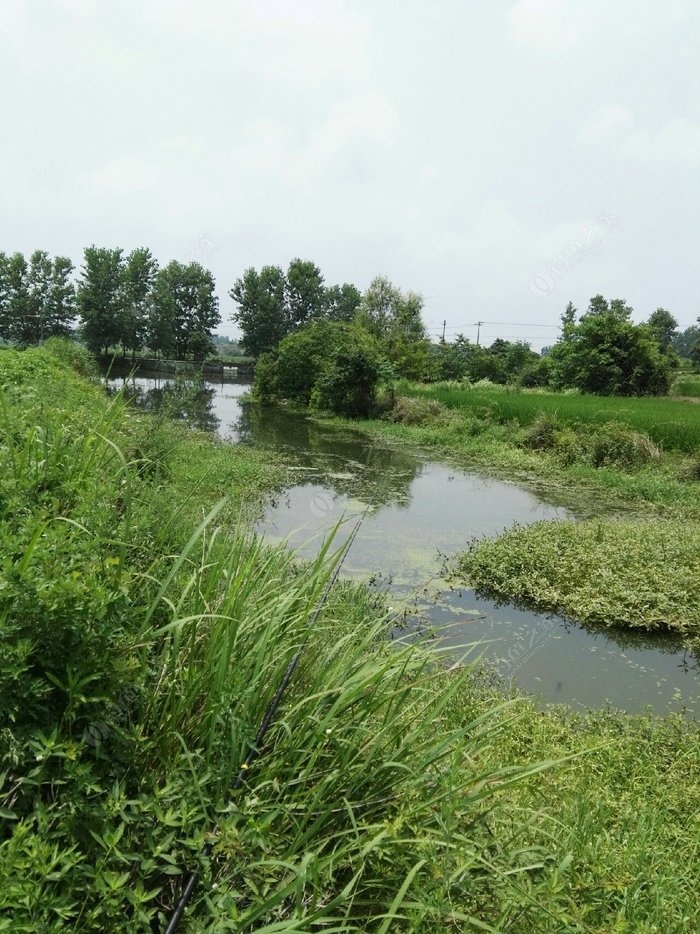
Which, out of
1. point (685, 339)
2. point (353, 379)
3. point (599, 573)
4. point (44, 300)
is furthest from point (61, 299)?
point (685, 339)

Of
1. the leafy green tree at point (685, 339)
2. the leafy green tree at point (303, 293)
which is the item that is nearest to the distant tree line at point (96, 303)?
the leafy green tree at point (303, 293)

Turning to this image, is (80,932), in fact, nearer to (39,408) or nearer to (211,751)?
(211,751)

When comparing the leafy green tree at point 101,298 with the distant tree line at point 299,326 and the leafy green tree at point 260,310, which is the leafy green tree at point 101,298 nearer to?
the distant tree line at point 299,326

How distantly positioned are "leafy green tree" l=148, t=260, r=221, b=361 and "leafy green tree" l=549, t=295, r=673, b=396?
1298 inches

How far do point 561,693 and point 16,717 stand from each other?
3.59m

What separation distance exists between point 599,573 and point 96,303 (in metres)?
42.7

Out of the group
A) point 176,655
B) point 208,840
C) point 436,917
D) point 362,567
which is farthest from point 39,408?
point 362,567

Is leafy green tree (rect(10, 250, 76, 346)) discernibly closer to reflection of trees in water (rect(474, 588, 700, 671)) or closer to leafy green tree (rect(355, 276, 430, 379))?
leafy green tree (rect(355, 276, 430, 379))

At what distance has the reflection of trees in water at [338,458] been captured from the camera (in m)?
9.66

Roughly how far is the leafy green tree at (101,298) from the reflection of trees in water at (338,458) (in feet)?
84.5

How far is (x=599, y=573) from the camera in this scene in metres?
5.54

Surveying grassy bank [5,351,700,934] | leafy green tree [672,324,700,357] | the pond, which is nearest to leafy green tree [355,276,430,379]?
the pond

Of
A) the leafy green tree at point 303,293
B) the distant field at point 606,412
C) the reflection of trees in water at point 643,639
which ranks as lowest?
the reflection of trees in water at point 643,639

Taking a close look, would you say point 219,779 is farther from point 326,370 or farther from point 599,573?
point 326,370
